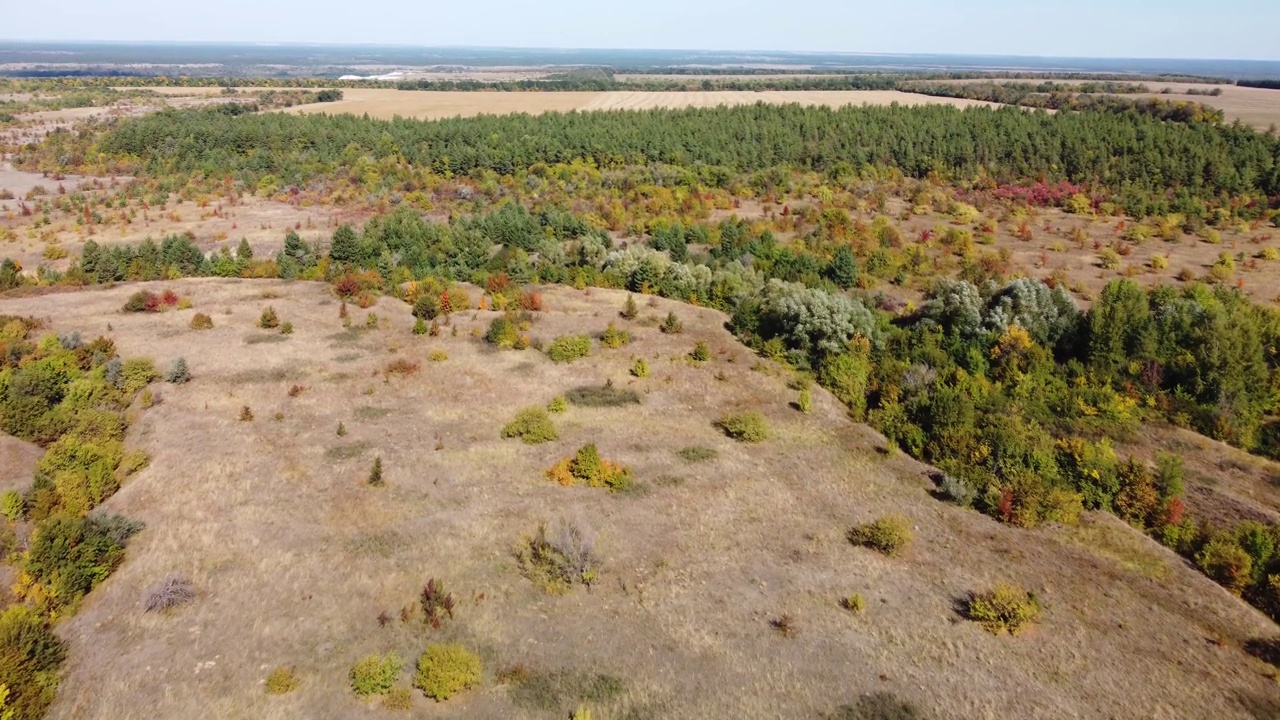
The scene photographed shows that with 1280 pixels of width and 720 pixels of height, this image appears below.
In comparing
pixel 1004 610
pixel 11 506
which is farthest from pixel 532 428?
pixel 1004 610

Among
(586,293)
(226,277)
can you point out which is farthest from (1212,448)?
(226,277)

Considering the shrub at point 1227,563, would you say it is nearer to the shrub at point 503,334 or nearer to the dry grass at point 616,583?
the dry grass at point 616,583

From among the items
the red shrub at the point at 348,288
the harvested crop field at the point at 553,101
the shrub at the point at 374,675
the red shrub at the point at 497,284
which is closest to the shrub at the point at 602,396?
the red shrub at the point at 497,284

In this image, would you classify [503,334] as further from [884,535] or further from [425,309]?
[884,535]

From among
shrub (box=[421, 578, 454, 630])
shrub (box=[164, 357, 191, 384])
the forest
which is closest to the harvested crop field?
the forest

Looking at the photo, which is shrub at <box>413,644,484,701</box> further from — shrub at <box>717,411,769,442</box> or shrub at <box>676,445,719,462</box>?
shrub at <box>717,411,769,442</box>

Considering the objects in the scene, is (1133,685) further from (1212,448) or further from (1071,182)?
(1071,182)
